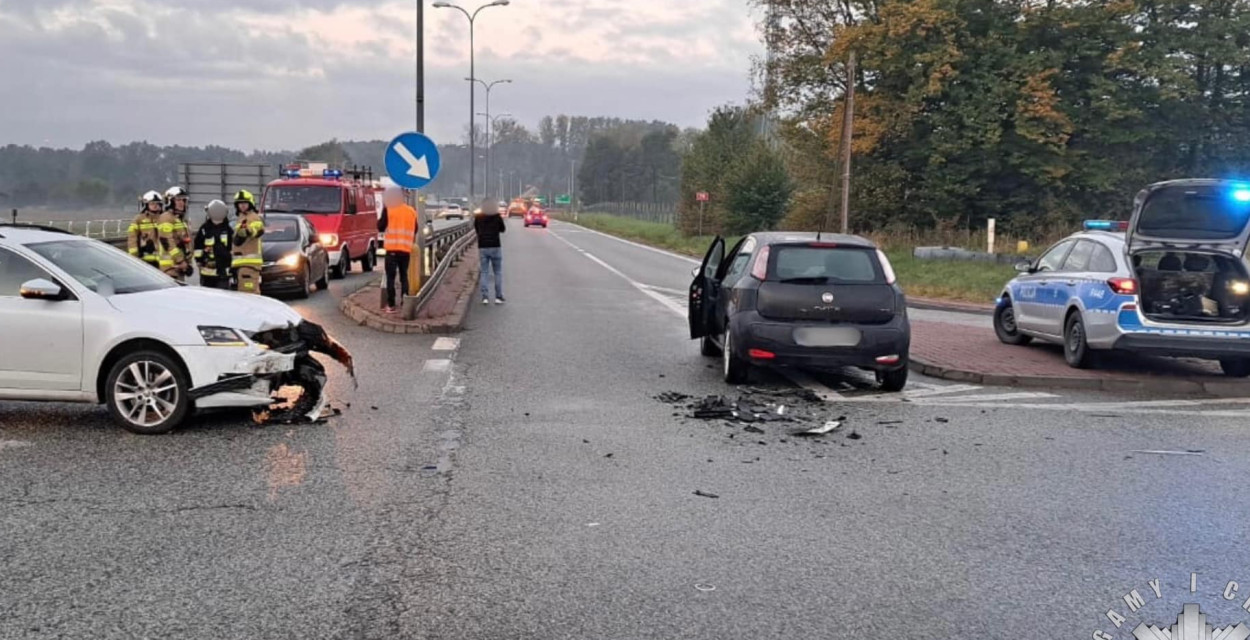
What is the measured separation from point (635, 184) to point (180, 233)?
11558cm

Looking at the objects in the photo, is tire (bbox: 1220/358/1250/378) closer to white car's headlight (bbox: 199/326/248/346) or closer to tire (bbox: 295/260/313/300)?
white car's headlight (bbox: 199/326/248/346)

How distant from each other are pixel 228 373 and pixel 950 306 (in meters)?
15.0

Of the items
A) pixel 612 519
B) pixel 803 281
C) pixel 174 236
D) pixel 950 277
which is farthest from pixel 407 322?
pixel 950 277

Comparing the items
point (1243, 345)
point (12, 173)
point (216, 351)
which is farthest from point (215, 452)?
point (12, 173)

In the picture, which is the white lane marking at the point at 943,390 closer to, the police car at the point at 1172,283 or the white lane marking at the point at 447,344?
the police car at the point at 1172,283

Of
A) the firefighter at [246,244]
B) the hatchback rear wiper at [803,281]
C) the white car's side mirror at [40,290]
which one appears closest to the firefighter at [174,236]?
the firefighter at [246,244]

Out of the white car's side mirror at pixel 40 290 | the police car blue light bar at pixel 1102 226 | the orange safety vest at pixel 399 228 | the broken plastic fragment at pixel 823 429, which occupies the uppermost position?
the police car blue light bar at pixel 1102 226

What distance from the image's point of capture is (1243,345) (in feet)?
31.2

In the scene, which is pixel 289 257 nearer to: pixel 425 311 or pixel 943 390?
pixel 425 311

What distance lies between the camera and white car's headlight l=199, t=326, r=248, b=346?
6840 millimetres

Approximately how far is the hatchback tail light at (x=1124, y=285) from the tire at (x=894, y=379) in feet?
8.27

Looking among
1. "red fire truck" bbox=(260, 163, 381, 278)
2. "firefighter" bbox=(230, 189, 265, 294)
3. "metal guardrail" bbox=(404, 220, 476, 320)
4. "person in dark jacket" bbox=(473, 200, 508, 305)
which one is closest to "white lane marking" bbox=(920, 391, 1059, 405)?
"metal guardrail" bbox=(404, 220, 476, 320)

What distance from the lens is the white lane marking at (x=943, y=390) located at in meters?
9.17

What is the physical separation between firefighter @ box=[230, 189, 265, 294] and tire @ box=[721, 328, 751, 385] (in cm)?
617
